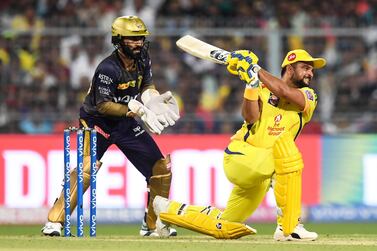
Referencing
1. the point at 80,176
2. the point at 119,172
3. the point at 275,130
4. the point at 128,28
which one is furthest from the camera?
the point at 119,172

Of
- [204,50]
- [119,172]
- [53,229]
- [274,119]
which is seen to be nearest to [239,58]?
[274,119]

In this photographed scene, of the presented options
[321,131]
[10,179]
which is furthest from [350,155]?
[10,179]

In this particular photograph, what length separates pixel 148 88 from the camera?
1002cm

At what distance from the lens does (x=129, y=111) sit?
9500 millimetres

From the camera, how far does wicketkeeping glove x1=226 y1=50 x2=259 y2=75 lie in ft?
29.0

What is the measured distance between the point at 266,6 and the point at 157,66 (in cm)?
223

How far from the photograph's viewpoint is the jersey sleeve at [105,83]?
31.3 feet

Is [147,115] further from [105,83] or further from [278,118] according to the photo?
[278,118]

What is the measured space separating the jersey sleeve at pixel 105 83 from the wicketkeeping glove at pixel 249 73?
1.30 meters

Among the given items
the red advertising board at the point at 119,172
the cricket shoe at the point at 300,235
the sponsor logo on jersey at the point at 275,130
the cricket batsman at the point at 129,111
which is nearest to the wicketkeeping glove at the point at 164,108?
the cricket batsman at the point at 129,111

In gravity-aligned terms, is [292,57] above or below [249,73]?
above

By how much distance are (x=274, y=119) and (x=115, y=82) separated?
1544mm

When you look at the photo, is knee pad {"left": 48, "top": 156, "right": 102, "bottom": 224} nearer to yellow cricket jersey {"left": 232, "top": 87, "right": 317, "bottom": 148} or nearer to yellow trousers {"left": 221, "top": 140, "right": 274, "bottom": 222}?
yellow trousers {"left": 221, "top": 140, "right": 274, "bottom": 222}

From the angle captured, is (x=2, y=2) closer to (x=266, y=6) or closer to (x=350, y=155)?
(x=266, y=6)
